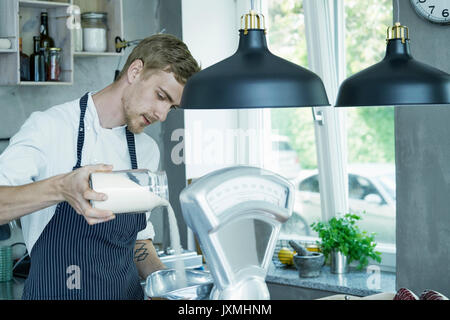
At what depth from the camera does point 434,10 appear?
8.85ft

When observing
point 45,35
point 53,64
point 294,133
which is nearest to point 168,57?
point 53,64

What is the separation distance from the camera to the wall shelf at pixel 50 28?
3.05 metres

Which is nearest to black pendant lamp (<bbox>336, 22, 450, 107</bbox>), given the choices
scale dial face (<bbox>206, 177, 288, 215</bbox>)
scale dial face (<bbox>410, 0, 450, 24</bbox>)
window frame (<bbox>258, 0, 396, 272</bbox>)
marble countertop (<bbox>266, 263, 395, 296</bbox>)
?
scale dial face (<bbox>206, 177, 288, 215</bbox>)

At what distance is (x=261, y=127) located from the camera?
12.8ft

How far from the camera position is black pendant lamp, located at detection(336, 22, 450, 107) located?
1.45 metres

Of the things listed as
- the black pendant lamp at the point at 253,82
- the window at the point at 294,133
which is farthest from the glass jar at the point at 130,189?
the window at the point at 294,133

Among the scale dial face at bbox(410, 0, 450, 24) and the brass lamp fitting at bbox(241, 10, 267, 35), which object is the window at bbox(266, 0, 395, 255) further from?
the brass lamp fitting at bbox(241, 10, 267, 35)

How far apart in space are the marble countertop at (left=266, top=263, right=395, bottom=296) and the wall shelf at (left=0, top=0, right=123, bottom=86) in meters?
1.56

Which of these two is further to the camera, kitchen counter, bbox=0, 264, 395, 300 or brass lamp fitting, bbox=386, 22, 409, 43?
kitchen counter, bbox=0, 264, 395, 300

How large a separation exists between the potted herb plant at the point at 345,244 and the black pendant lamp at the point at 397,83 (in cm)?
179

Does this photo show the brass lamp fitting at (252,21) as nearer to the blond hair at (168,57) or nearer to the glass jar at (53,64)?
the blond hair at (168,57)
